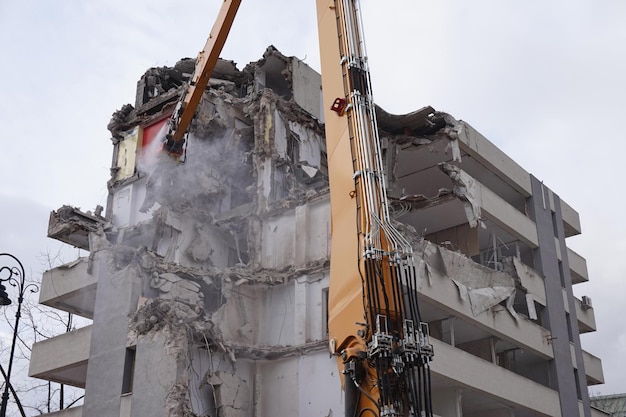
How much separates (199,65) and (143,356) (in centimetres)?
834

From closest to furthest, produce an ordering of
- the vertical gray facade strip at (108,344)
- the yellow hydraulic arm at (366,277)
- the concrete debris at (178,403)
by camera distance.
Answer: the yellow hydraulic arm at (366,277), the concrete debris at (178,403), the vertical gray facade strip at (108,344)

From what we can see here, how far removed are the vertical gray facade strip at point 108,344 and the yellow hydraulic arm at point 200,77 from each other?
13.6 ft

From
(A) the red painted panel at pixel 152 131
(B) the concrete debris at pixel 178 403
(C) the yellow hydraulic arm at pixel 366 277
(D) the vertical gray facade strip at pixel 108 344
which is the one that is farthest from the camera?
(A) the red painted panel at pixel 152 131

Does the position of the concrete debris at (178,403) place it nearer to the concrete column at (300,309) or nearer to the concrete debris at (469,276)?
the concrete column at (300,309)

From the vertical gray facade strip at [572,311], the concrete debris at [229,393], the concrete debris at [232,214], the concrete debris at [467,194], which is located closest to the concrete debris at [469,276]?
the concrete debris at [232,214]

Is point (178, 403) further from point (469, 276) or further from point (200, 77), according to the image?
point (469, 276)

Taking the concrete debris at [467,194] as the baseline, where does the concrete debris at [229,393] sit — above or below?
below

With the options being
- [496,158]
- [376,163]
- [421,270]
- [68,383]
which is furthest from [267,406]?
[496,158]

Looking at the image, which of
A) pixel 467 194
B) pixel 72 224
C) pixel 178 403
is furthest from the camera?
pixel 467 194

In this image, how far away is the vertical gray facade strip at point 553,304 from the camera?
29.5 metres

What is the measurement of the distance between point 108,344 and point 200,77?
8091 mm

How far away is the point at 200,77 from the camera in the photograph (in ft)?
75.8

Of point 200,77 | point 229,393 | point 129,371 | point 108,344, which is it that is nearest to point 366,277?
point 229,393

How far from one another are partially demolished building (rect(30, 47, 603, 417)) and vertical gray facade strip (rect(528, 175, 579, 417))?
0.30 ft
